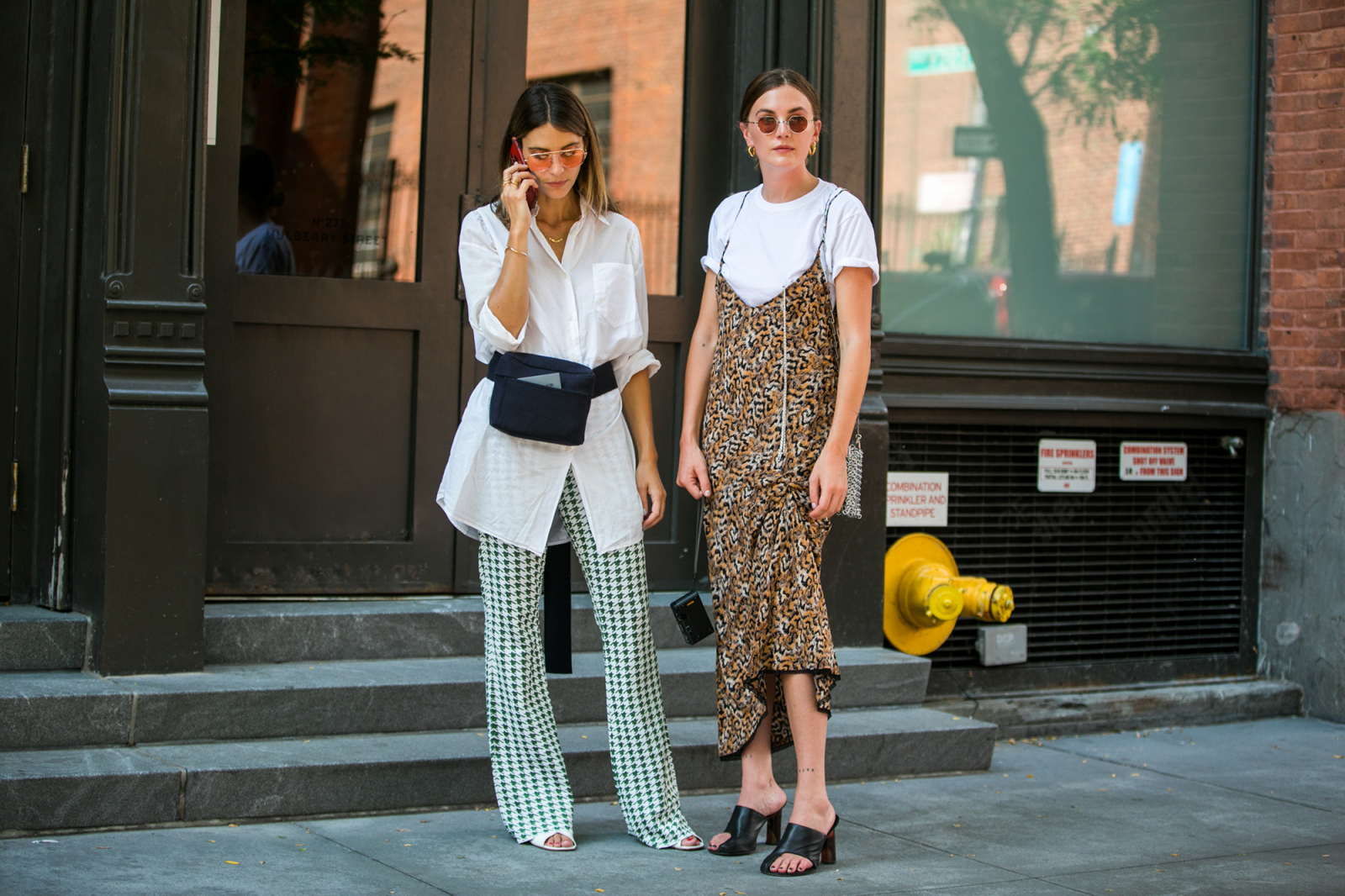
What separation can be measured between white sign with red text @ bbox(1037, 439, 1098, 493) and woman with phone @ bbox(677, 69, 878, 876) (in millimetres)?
2685

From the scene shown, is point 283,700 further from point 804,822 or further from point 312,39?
point 312,39

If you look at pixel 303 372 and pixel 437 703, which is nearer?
pixel 437 703

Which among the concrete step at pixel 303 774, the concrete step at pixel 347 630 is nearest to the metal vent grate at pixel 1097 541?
the concrete step at pixel 303 774

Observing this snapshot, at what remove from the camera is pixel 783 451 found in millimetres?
3969

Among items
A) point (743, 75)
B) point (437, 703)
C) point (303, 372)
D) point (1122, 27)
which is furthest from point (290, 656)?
point (1122, 27)

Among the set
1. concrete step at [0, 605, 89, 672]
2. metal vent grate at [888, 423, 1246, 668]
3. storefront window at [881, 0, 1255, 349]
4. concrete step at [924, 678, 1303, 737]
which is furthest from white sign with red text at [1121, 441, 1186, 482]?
concrete step at [0, 605, 89, 672]

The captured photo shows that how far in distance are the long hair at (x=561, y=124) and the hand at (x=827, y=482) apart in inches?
37.6

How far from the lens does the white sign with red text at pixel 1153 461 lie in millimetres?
6648

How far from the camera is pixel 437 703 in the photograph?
4.73 meters

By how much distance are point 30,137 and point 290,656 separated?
1.99 meters

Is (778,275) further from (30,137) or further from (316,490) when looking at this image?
(30,137)

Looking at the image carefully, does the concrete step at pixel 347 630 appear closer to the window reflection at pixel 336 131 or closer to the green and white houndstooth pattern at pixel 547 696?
the green and white houndstooth pattern at pixel 547 696

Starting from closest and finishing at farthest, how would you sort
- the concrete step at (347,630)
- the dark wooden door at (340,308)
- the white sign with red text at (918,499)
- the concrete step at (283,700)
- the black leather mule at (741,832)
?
the black leather mule at (741,832) < the concrete step at (283,700) < the concrete step at (347,630) < the dark wooden door at (340,308) < the white sign with red text at (918,499)

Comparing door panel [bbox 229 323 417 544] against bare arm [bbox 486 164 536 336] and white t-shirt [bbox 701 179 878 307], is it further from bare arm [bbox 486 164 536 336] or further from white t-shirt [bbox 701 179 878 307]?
white t-shirt [bbox 701 179 878 307]
